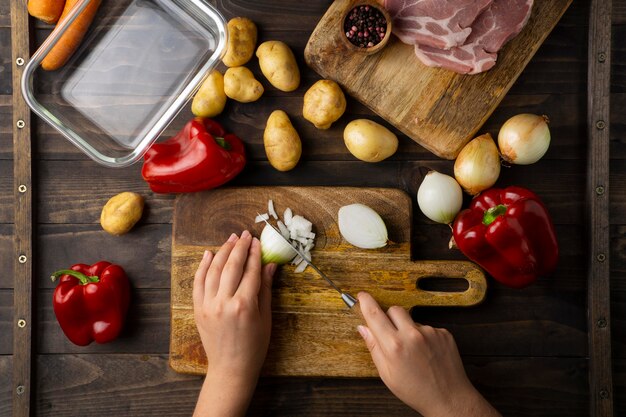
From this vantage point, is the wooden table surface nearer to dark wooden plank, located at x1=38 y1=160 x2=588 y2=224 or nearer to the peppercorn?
dark wooden plank, located at x1=38 y1=160 x2=588 y2=224

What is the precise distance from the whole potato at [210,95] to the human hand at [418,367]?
602 mm

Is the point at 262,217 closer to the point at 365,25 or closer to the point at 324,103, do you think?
the point at 324,103

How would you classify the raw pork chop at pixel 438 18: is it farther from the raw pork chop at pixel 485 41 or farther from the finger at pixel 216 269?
the finger at pixel 216 269

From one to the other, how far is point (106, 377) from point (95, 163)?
54 cm

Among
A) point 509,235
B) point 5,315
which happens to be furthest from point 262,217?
point 5,315

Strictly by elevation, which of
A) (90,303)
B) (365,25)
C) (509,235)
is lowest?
(90,303)

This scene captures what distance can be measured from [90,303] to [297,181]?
0.58 meters

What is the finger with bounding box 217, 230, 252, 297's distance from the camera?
1.40m

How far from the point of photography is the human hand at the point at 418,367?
133 cm

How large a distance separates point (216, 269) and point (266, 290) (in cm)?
13

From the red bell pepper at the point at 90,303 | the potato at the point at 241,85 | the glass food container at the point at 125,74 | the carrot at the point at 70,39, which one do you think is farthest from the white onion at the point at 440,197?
the carrot at the point at 70,39

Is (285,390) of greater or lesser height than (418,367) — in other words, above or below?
below

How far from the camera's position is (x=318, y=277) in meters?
1.44

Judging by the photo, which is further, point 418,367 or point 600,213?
point 600,213
